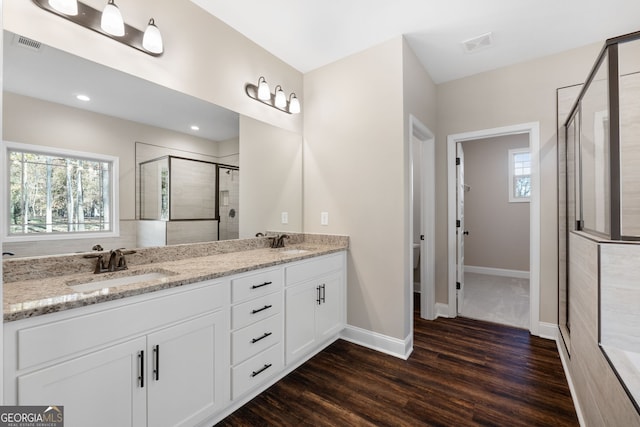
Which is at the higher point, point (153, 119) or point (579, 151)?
point (153, 119)

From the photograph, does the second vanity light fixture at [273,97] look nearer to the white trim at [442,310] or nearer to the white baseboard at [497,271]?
the white trim at [442,310]

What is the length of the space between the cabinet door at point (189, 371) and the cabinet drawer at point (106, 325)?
0.07 meters

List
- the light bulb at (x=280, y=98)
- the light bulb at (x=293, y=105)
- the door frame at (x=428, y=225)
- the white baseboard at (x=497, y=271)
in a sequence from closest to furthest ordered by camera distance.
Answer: the light bulb at (x=280, y=98) < the light bulb at (x=293, y=105) < the door frame at (x=428, y=225) < the white baseboard at (x=497, y=271)

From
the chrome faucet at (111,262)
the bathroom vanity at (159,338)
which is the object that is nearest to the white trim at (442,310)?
the bathroom vanity at (159,338)

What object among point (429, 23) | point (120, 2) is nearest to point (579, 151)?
point (429, 23)

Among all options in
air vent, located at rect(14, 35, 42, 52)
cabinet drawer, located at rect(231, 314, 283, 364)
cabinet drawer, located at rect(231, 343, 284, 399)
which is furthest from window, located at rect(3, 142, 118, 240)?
cabinet drawer, located at rect(231, 343, 284, 399)

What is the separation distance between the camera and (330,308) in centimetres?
250

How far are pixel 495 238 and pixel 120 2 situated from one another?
5.83 m

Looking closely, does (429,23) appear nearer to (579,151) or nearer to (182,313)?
(579,151)


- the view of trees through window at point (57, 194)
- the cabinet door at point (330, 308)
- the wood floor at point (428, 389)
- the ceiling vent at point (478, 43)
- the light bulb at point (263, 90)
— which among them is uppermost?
the ceiling vent at point (478, 43)

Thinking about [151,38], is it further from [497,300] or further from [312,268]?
[497,300]

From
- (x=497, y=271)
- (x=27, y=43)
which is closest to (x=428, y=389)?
(x=27, y=43)

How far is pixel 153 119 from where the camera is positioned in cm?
184

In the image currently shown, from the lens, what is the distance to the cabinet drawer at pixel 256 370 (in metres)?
1.67
